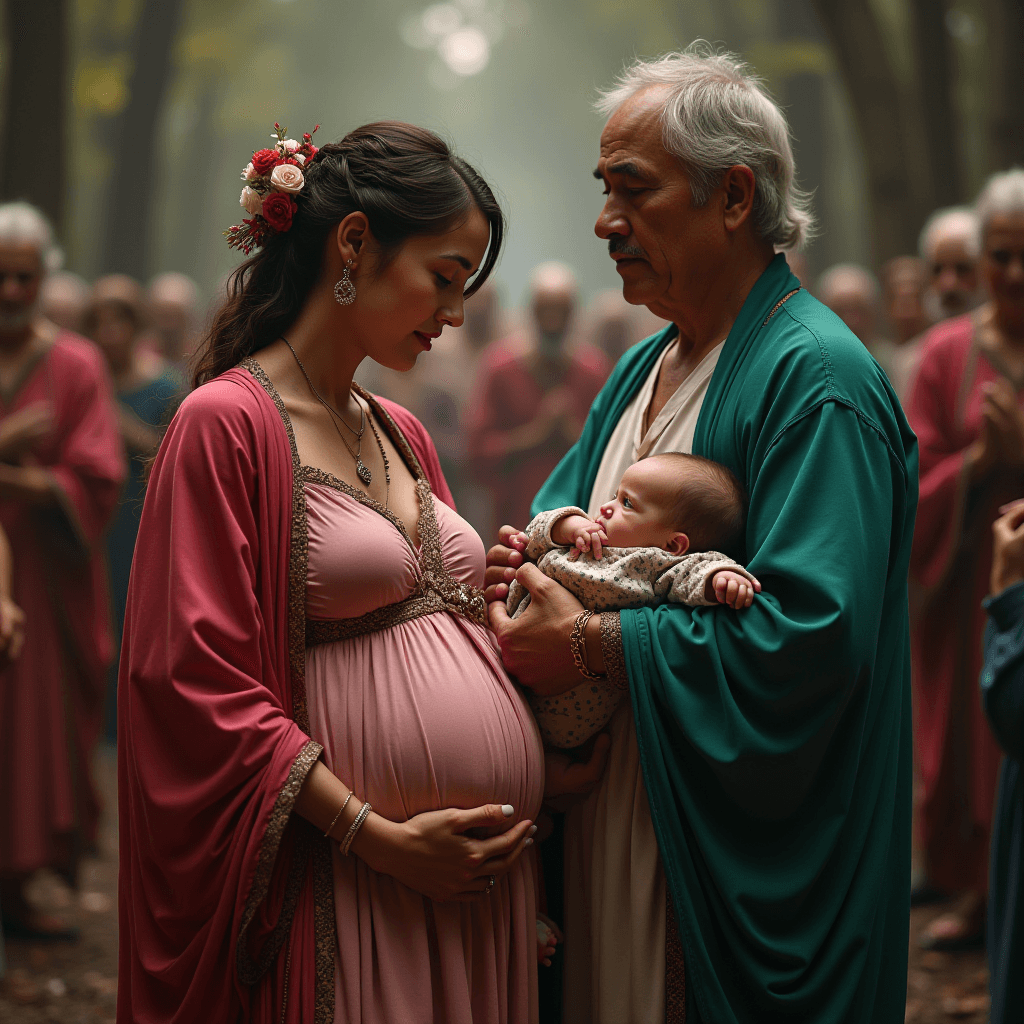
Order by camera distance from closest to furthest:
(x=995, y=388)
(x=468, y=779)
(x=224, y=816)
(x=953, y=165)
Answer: (x=224, y=816)
(x=468, y=779)
(x=995, y=388)
(x=953, y=165)

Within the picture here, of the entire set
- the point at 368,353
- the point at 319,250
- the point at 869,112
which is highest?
the point at 869,112

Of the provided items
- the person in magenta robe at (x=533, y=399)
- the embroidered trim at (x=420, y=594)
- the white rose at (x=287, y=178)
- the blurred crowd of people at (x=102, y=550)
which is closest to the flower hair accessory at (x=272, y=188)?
the white rose at (x=287, y=178)

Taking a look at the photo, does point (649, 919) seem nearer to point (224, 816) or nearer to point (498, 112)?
point (224, 816)

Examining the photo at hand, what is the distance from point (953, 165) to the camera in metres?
9.54

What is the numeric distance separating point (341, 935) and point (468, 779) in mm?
365

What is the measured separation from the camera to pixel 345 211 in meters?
2.27

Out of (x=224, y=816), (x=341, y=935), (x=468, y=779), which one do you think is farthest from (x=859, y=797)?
(x=224, y=816)

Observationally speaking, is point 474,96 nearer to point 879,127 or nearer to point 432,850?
point 879,127

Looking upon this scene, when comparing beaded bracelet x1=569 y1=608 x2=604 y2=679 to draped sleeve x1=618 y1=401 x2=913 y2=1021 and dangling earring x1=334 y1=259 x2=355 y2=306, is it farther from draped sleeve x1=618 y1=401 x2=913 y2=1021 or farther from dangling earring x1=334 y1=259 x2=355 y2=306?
dangling earring x1=334 y1=259 x2=355 y2=306

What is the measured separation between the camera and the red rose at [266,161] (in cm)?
229

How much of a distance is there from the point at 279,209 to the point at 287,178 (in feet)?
0.22

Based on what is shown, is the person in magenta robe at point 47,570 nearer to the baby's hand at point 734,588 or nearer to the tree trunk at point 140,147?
the baby's hand at point 734,588

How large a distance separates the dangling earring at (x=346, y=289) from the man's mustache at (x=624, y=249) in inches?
24.8

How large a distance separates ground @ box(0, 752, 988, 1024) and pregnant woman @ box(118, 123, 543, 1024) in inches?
96.7
